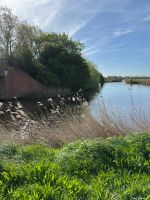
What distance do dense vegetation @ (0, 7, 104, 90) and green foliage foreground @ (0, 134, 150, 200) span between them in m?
36.2

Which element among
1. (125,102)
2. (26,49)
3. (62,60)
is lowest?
(125,102)

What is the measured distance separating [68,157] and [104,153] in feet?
2.35

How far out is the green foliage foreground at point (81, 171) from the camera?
164 inches

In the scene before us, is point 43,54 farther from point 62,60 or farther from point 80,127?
point 80,127

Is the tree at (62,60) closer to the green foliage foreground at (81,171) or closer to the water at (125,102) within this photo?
the water at (125,102)

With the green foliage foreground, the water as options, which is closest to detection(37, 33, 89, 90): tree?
the water

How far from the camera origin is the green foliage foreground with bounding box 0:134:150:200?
417 centimetres

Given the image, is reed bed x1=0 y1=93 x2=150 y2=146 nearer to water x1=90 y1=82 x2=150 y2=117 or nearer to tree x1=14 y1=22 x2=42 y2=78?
water x1=90 y1=82 x2=150 y2=117

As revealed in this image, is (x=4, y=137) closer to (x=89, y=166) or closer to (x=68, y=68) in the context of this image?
(x=89, y=166)

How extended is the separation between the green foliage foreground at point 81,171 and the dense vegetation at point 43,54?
1427 inches

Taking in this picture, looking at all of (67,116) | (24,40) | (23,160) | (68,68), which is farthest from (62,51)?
(23,160)

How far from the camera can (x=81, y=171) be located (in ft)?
17.1

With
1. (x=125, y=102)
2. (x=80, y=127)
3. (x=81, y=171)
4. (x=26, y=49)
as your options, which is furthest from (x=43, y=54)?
(x=81, y=171)

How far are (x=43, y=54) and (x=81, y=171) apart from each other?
39.7 m
